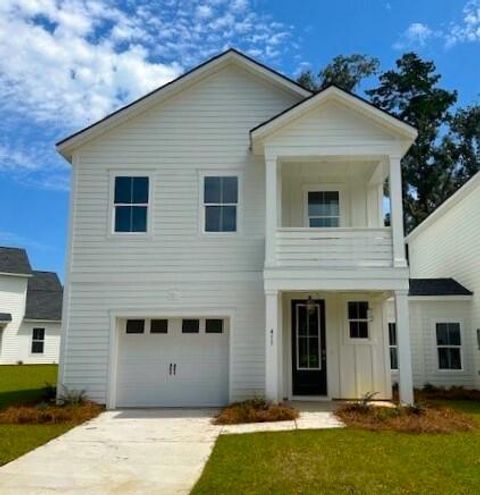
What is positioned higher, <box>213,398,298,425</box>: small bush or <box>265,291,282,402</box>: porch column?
<box>265,291,282,402</box>: porch column

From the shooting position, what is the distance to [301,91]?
1469 centimetres

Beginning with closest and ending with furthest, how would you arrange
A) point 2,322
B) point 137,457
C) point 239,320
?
point 137,457 → point 239,320 → point 2,322

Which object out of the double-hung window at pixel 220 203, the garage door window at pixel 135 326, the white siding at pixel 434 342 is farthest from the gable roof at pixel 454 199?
the garage door window at pixel 135 326

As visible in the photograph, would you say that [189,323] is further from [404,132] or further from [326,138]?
[404,132]

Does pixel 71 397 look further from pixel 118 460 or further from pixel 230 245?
pixel 118 460

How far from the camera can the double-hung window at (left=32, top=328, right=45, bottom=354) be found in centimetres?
3566

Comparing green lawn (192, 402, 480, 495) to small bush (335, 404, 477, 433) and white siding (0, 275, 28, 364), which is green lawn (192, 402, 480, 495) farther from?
white siding (0, 275, 28, 364)

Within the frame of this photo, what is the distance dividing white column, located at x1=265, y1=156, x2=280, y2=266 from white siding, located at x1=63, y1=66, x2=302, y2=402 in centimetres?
99

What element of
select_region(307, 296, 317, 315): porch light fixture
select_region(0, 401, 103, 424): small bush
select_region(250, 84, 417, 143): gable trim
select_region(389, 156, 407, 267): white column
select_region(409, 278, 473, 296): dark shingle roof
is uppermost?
select_region(250, 84, 417, 143): gable trim

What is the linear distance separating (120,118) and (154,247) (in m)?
3.42

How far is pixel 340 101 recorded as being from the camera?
44.2 ft

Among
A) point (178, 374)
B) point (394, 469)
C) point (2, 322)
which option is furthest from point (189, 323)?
point (2, 322)

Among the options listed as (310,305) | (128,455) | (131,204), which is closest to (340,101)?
(310,305)

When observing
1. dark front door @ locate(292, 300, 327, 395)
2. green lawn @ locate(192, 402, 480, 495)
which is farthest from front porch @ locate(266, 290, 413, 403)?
green lawn @ locate(192, 402, 480, 495)
